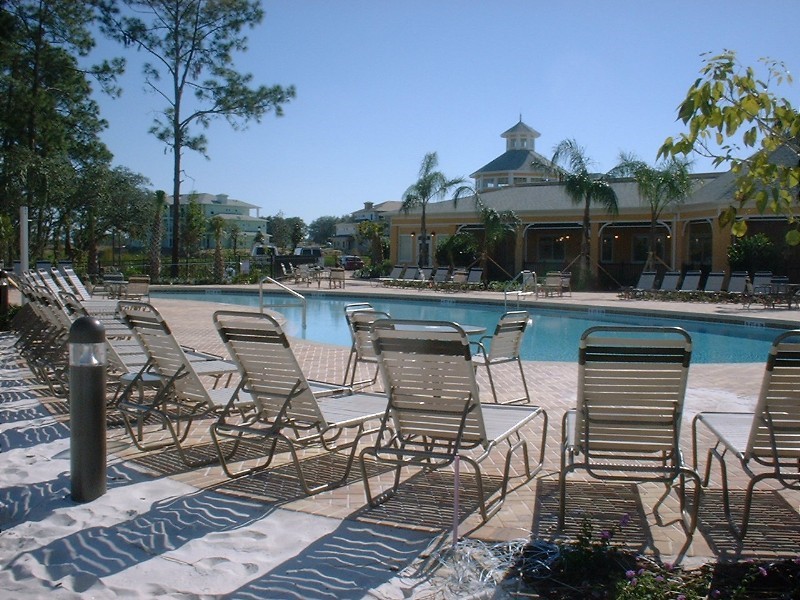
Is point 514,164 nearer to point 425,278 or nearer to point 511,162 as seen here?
point 511,162

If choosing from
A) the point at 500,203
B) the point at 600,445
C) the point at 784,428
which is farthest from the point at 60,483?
the point at 500,203

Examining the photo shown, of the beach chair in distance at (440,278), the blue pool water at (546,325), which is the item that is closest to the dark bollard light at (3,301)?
the blue pool water at (546,325)

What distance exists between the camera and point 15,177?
24.4 meters

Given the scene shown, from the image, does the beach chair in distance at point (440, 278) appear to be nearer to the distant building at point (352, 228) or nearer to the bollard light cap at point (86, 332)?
the bollard light cap at point (86, 332)

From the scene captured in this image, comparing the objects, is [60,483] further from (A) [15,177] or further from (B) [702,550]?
(A) [15,177]

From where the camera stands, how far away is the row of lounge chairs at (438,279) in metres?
26.9

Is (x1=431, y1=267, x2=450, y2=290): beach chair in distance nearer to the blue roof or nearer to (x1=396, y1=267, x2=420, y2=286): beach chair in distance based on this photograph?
(x1=396, y1=267, x2=420, y2=286): beach chair in distance

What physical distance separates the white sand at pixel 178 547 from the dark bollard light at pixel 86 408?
139 mm

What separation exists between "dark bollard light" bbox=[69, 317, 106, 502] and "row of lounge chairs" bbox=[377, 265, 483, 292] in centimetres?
2275

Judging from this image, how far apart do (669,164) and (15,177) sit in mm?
20942

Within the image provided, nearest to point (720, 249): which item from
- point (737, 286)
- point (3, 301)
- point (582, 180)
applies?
point (737, 286)

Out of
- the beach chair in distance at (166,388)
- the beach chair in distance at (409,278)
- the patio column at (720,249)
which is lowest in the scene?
the beach chair in distance at (166,388)

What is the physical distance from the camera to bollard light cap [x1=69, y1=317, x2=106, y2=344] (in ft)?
13.3

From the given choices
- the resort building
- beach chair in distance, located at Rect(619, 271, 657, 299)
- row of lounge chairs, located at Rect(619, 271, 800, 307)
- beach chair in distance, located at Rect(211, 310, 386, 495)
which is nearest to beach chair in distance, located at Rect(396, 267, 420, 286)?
the resort building
